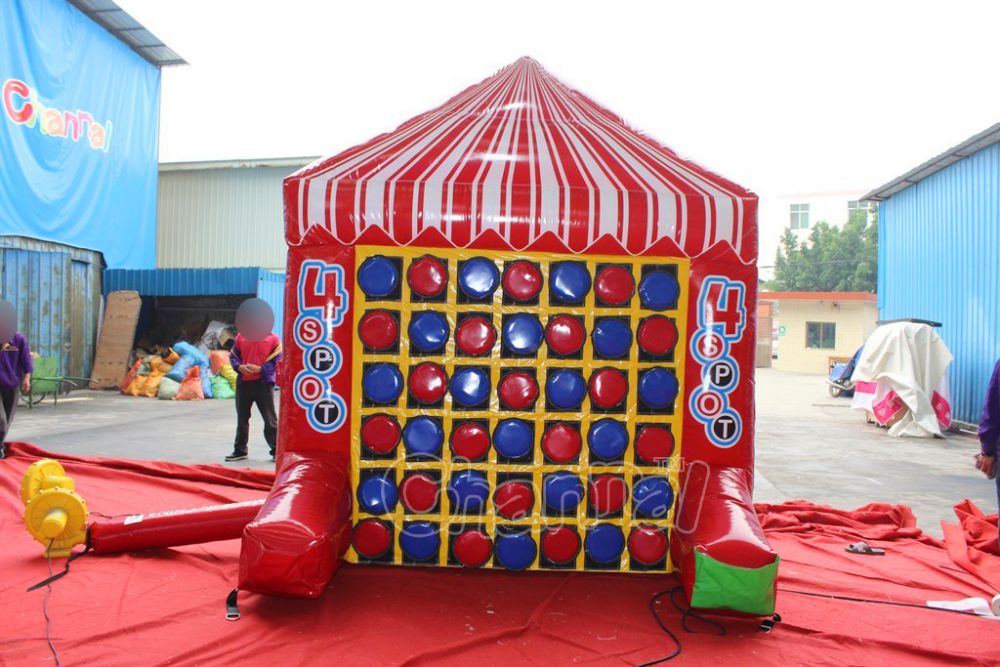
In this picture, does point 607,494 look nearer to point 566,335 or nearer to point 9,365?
point 566,335

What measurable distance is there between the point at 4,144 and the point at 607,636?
1262cm

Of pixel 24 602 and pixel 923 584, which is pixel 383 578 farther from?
pixel 923 584

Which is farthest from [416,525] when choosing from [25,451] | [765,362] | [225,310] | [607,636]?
[765,362]

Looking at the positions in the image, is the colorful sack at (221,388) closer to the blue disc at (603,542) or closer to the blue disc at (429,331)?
the blue disc at (429,331)

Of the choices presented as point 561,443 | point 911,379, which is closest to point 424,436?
point 561,443

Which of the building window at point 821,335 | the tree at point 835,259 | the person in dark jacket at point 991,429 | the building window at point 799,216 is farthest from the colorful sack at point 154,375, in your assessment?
the building window at point 799,216

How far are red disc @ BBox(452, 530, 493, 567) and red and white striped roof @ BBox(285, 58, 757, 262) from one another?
1421 millimetres

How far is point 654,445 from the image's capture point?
3617 millimetres

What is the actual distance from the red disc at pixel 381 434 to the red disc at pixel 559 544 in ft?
2.90

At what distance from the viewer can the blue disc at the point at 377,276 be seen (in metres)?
3.59

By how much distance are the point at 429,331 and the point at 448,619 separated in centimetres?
133

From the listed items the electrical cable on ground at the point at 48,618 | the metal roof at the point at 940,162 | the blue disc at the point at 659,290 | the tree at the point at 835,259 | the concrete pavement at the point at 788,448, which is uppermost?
the tree at the point at 835,259

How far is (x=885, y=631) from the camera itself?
3316mm

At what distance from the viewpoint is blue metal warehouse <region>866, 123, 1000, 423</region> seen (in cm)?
1039
